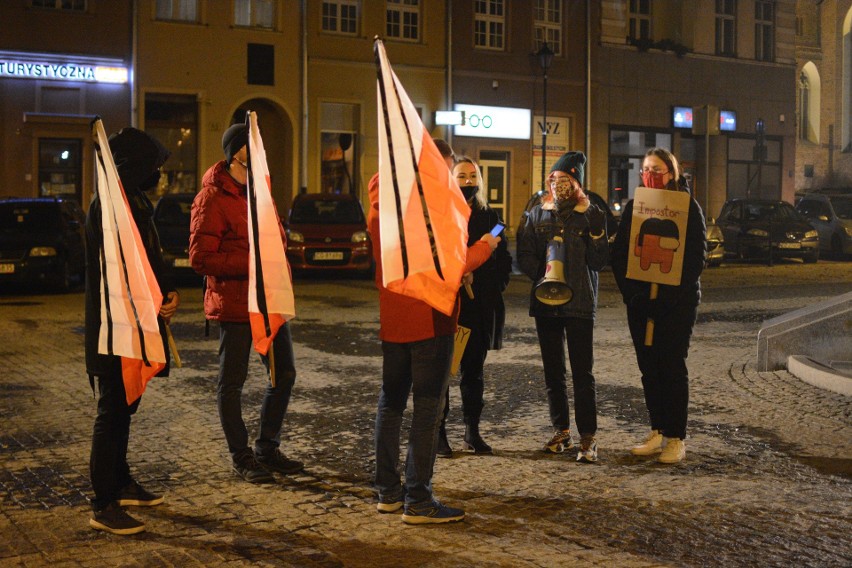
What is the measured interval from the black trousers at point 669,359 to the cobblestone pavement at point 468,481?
0.94ft

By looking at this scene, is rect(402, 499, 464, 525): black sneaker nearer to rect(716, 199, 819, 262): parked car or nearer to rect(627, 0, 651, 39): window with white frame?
rect(716, 199, 819, 262): parked car

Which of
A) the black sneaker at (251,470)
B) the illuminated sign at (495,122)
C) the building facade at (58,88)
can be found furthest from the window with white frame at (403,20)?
the black sneaker at (251,470)

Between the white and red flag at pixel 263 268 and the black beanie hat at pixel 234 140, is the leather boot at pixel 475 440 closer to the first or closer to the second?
the white and red flag at pixel 263 268

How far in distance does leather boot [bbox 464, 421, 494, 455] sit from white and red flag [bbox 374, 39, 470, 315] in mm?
1916

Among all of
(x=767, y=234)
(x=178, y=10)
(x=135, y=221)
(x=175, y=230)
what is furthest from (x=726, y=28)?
(x=135, y=221)

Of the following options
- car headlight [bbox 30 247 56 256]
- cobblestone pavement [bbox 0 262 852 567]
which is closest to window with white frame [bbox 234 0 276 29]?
car headlight [bbox 30 247 56 256]

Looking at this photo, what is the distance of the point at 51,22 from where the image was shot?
29375 mm

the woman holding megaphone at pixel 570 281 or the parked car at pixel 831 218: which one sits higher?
the parked car at pixel 831 218

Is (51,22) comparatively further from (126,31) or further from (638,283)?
(638,283)

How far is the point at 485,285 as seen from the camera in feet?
23.9

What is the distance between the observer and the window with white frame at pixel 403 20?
34.4 metres

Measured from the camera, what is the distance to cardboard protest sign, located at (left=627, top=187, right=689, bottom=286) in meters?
7.08

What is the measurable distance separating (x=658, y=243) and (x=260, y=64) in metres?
26.3

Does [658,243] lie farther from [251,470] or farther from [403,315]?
[251,470]
